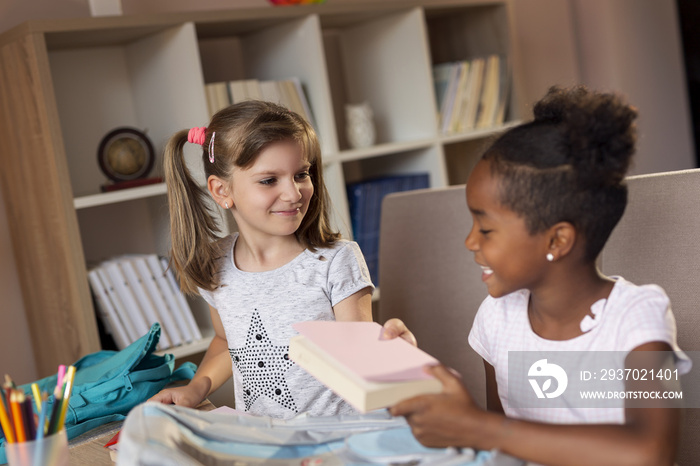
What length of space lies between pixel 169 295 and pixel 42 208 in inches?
15.2

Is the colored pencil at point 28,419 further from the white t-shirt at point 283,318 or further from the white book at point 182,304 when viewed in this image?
the white book at point 182,304

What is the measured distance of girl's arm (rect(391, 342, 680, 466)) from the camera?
28.5 inches

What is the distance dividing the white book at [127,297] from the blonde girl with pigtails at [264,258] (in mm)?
606

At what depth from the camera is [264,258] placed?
1.31 meters

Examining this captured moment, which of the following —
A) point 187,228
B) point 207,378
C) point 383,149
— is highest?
point 383,149

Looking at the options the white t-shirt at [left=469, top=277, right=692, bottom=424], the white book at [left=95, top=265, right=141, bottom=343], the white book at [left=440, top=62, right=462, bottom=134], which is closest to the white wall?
the white book at [left=440, top=62, right=462, bottom=134]

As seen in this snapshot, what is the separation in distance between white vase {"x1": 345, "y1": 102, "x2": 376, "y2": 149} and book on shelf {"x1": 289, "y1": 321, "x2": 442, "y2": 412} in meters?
1.58

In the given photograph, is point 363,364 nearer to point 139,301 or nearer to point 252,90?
point 139,301

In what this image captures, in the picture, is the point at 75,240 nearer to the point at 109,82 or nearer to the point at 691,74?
the point at 109,82

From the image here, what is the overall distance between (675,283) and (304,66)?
1.37 metres

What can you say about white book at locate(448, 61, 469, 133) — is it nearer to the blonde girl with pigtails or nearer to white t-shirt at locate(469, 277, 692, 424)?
the blonde girl with pigtails

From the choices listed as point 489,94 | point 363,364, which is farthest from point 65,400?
point 489,94

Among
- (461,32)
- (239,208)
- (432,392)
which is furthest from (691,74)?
(432,392)

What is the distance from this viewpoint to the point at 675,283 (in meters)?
1.13
